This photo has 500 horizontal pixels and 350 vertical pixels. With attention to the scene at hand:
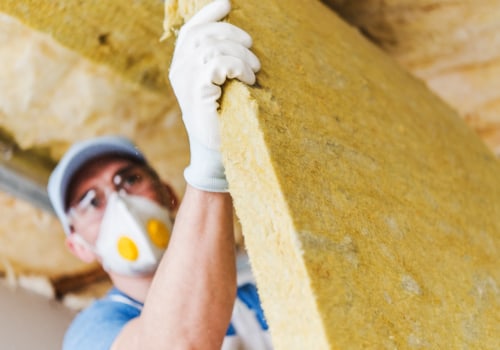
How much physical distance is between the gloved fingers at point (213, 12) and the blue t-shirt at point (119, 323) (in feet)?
2.29

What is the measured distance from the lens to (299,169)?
2.57 ft

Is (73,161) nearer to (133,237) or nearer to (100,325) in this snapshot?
(133,237)

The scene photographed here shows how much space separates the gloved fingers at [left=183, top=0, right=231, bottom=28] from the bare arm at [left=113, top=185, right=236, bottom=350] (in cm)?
30

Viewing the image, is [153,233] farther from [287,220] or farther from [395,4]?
[395,4]

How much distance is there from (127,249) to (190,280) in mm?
392

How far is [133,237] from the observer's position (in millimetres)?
1328

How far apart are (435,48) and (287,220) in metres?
1.32

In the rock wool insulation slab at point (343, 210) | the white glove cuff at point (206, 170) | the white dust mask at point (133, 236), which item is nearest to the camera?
the rock wool insulation slab at point (343, 210)

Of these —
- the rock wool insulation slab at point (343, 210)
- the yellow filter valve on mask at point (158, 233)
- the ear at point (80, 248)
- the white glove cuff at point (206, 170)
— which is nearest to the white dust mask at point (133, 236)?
the yellow filter valve on mask at point (158, 233)

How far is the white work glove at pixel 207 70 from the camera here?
32.5 inches

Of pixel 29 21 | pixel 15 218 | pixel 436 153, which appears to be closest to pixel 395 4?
pixel 436 153

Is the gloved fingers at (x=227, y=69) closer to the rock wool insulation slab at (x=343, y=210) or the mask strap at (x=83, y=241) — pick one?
the rock wool insulation slab at (x=343, y=210)

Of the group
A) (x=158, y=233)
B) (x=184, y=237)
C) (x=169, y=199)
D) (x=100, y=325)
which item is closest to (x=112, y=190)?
(x=169, y=199)

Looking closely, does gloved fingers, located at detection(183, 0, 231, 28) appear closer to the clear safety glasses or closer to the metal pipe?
the clear safety glasses
